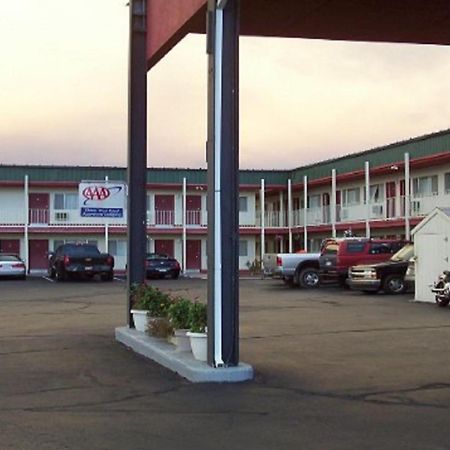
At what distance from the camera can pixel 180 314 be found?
39.8 feet

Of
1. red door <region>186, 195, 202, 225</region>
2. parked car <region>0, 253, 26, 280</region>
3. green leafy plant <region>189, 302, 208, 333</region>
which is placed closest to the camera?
green leafy plant <region>189, 302, 208, 333</region>

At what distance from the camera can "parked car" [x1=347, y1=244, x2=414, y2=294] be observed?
92.9 feet

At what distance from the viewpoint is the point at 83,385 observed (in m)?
10.2

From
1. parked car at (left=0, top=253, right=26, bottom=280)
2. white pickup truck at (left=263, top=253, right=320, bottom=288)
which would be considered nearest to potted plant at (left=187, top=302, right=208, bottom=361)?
white pickup truck at (left=263, top=253, right=320, bottom=288)

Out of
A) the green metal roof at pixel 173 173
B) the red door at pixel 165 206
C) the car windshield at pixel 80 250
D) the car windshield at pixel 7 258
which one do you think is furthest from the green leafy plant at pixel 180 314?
the red door at pixel 165 206

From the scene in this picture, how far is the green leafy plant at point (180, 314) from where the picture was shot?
39.3ft

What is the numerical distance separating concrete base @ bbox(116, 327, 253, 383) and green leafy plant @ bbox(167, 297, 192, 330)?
0.37 metres

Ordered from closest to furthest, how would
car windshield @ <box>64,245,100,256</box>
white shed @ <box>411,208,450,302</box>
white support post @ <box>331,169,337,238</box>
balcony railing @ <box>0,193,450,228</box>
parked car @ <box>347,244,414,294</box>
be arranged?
white shed @ <box>411,208,450,302</box> < parked car @ <box>347,244,414,294</box> < car windshield @ <box>64,245,100,256</box> < balcony railing @ <box>0,193,450,228</box> < white support post @ <box>331,169,337,238</box>

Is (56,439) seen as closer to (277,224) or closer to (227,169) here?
(227,169)

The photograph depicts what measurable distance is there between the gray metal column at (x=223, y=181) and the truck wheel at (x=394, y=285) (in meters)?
18.6

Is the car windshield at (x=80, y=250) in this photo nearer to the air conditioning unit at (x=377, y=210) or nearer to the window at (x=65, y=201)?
the window at (x=65, y=201)

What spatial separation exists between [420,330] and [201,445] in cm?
1008

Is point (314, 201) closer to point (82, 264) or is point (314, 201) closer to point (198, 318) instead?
point (82, 264)

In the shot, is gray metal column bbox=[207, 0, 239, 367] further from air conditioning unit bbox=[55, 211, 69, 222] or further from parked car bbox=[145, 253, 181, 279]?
air conditioning unit bbox=[55, 211, 69, 222]
